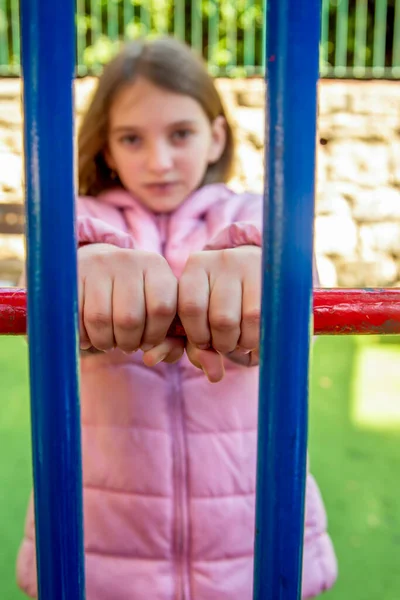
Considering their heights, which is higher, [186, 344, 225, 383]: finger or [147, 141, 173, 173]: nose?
[147, 141, 173, 173]: nose

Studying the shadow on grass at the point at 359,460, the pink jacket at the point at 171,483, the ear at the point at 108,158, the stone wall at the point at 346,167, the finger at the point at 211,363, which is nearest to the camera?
the finger at the point at 211,363

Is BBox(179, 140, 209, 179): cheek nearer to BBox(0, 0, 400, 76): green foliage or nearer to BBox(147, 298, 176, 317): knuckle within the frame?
BBox(147, 298, 176, 317): knuckle

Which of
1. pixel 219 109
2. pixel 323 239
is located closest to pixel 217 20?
pixel 323 239

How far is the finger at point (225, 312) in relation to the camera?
0.38 meters

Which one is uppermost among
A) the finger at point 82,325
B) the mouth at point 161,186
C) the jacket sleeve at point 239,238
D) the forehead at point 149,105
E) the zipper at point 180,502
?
the forehead at point 149,105

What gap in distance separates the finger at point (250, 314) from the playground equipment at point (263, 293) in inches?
2.3

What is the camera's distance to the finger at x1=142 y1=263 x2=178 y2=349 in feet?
1.23

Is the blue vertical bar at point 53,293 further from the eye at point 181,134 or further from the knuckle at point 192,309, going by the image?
the eye at point 181,134

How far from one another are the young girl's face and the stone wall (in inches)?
89.7

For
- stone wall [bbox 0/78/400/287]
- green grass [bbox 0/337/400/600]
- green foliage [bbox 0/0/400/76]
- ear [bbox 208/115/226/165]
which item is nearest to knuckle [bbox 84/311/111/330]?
ear [bbox 208/115/226/165]

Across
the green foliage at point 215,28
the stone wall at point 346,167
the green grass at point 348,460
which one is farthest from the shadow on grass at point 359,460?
the green foliage at point 215,28

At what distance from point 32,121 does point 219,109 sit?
1.98ft

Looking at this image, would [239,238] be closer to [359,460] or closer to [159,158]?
[159,158]

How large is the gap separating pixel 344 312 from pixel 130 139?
1.42 feet
